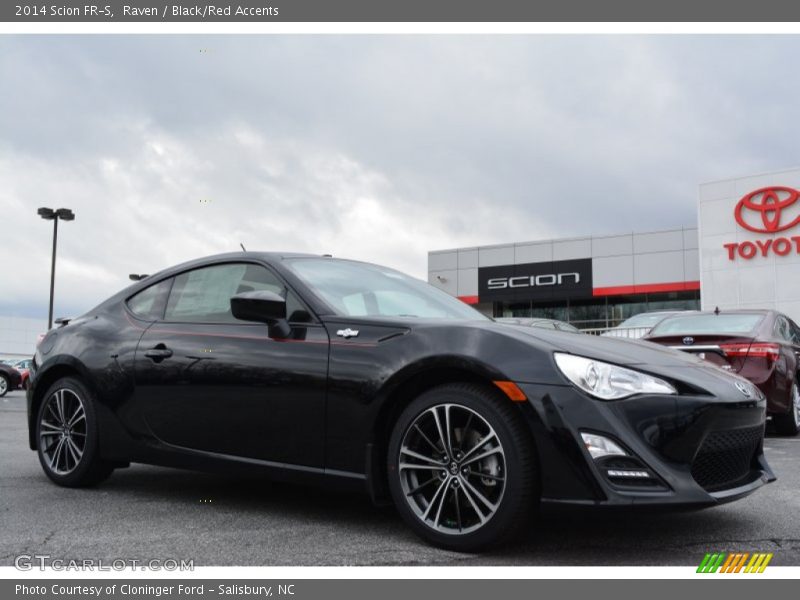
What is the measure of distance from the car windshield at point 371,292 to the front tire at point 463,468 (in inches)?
29.6

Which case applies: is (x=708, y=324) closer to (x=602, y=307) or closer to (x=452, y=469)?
(x=452, y=469)

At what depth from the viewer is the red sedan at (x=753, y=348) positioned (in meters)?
8.30

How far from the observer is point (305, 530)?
3.92 m

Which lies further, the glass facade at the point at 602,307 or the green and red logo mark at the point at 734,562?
the glass facade at the point at 602,307

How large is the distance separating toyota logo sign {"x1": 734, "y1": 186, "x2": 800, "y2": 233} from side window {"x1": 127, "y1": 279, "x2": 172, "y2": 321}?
2917cm

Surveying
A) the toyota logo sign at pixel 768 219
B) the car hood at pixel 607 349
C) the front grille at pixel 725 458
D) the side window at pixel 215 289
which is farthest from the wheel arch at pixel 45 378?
the toyota logo sign at pixel 768 219

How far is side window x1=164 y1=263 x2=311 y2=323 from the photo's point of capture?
449 centimetres

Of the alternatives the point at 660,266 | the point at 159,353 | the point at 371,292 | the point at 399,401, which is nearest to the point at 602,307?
the point at 660,266

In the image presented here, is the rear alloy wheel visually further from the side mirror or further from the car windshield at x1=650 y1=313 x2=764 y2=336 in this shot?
the side mirror

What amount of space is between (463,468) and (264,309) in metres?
1.25

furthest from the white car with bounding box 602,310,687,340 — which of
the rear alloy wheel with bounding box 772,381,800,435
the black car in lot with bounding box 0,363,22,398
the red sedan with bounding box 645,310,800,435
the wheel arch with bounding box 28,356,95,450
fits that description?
the black car in lot with bounding box 0,363,22,398

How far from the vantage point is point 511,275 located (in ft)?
136

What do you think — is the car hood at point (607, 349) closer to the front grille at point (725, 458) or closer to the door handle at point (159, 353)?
the front grille at point (725, 458)
